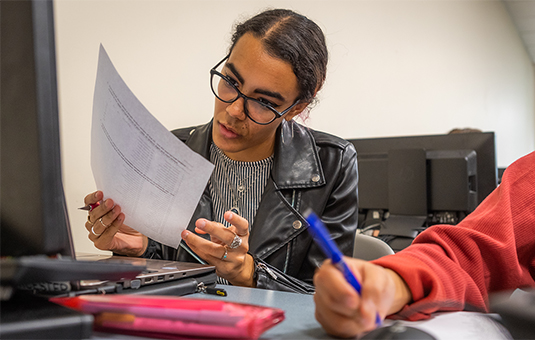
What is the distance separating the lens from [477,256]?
569 mm

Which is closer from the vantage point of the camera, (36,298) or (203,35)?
(36,298)

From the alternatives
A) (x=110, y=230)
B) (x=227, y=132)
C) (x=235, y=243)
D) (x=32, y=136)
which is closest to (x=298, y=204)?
(x=227, y=132)

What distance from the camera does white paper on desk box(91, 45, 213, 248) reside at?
1.94 feet

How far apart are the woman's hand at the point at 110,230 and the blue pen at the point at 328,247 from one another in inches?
19.5

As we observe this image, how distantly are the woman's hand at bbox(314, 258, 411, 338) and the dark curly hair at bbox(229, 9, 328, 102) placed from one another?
2.45ft

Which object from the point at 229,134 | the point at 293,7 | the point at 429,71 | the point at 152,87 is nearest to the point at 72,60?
the point at 152,87

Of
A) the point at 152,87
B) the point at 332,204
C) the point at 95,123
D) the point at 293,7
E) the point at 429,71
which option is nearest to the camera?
the point at 95,123

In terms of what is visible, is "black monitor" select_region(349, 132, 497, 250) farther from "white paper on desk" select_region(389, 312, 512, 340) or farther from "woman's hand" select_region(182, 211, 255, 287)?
"white paper on desk" select_region(389, 312, 512, 340)

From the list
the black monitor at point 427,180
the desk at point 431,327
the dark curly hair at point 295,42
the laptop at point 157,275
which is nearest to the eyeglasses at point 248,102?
the dark curly hair at point 295,42

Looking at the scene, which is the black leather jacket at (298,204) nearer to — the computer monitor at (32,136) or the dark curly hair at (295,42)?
the dark curly hair at (295,42)

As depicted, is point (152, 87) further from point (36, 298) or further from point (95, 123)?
point (36, 298)

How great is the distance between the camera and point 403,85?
3449mm

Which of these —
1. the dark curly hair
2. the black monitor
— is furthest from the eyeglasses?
the black monitor

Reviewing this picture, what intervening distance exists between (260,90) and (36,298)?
2.42ft
